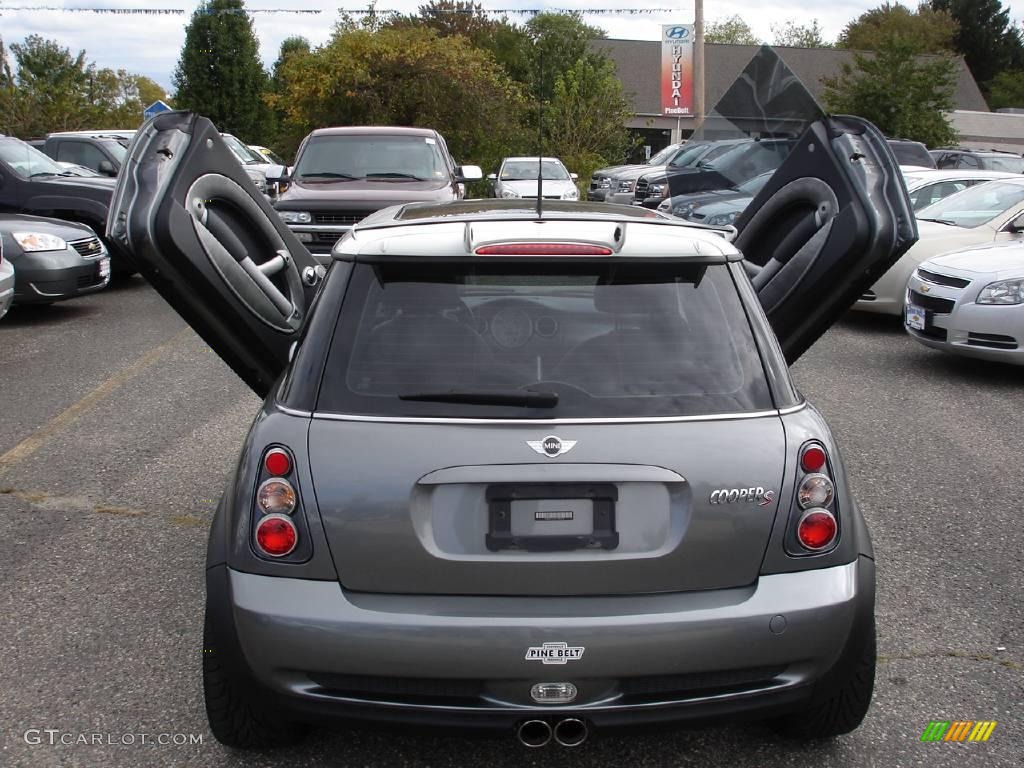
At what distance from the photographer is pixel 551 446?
2.71m

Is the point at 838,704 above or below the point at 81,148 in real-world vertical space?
below

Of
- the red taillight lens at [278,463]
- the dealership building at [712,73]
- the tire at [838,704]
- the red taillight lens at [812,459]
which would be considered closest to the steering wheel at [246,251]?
the red taillight lens at [278,463]

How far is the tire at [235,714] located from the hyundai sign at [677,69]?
31.0m

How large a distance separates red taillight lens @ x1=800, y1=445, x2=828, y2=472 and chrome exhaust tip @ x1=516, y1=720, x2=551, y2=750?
983 millimetres

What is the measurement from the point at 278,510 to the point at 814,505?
4.74 ft

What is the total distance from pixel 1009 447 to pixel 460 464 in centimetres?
528

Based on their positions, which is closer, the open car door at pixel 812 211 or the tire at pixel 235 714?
the tire at pixel 235 714

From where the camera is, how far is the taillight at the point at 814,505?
280 centimetres

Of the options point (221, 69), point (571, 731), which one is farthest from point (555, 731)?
point (221, 69)

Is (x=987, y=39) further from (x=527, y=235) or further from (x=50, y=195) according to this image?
(x=527, y=235)

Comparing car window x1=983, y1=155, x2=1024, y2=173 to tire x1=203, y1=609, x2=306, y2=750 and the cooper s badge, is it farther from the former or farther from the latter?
tire x1=203, y1=609, x2=306, y2=750

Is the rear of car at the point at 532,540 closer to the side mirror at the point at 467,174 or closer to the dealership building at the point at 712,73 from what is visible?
the side mirror at the point at 467,174

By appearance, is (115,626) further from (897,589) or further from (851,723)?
(897,589)

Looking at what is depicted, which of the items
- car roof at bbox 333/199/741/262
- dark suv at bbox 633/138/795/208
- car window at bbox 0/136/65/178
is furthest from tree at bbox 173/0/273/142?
car roof at bbox 333/199/741/262
